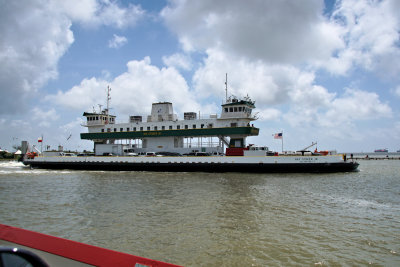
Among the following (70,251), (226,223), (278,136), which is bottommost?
(226,223)

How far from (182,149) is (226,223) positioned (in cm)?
2878

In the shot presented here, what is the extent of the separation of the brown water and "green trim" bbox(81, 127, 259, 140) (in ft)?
58.8

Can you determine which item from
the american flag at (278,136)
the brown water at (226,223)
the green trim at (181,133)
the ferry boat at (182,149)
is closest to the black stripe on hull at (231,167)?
the ferry boat at (182,149)

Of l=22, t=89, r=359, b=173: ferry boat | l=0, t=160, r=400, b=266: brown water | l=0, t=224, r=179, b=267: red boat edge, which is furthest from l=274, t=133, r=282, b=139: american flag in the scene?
l=0, t=224, r=179, b=267: red boat edge

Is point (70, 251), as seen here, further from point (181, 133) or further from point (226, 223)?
point (181, 133)

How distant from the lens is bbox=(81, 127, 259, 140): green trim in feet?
119

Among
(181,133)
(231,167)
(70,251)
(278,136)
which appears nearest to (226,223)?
(70,251)

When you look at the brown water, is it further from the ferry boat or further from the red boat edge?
the ferry boat

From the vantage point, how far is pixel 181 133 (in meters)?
39.2

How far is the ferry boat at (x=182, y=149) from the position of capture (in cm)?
3212

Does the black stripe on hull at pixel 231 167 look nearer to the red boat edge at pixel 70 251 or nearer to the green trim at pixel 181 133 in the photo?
the green trim at pixel 181 133

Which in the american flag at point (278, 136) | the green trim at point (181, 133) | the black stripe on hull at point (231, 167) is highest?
the green trim at point (181, 133)

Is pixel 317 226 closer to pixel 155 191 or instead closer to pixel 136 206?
pixel 136 206

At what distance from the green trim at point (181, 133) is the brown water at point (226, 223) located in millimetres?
17923
